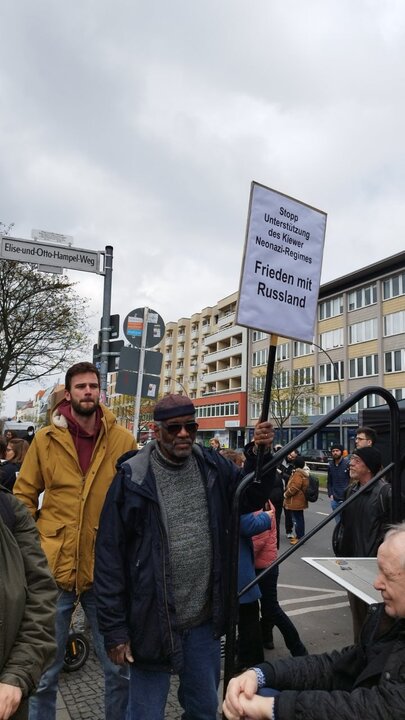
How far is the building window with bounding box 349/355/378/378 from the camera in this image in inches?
1673

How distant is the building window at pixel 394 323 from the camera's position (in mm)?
40328

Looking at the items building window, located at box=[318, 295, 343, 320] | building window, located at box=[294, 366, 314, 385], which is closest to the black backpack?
building window, located at box=[294, 366, 314, 385]

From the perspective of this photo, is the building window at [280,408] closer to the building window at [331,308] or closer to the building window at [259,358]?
the building window at [331,308]

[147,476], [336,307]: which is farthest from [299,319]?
[336,307]

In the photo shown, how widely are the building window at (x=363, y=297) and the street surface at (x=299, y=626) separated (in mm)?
35398

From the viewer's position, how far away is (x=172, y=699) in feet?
12.7

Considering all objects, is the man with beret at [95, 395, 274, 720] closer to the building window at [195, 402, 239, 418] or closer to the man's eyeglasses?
the man's eyeglasses

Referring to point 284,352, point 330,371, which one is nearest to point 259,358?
point 284,352

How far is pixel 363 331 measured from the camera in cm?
4397

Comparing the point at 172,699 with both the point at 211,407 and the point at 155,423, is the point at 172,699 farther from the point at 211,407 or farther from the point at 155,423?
the point at 211,407

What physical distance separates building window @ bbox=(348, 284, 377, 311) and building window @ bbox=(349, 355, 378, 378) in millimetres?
4116

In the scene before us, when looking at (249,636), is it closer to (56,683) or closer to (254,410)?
(56,683)

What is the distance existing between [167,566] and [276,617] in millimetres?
2569

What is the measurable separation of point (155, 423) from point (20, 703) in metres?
1.25
